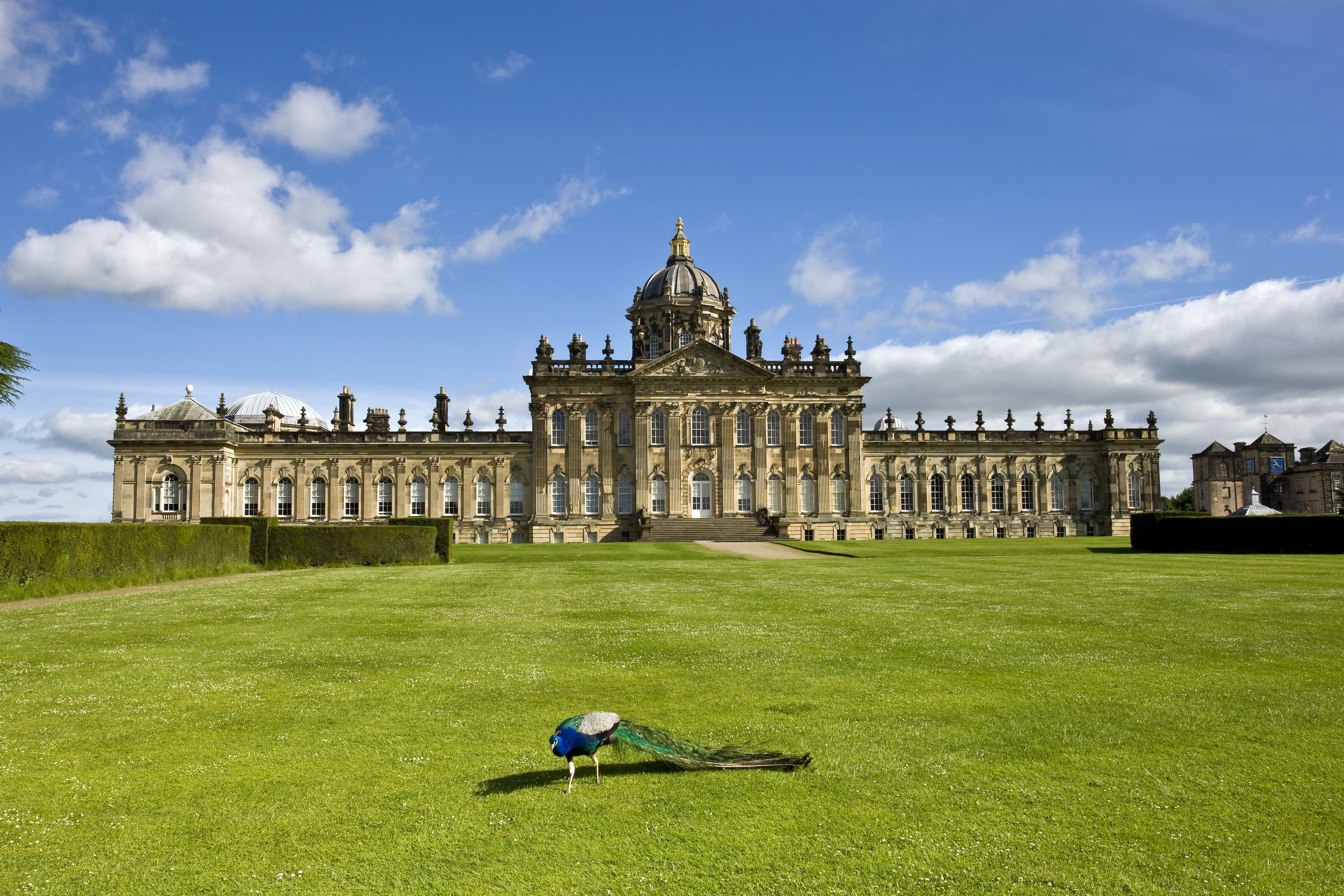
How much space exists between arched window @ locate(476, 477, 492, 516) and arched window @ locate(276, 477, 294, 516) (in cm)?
1288

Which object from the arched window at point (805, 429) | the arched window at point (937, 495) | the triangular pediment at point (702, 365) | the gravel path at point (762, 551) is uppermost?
the triangular pediment at point (702, 365)

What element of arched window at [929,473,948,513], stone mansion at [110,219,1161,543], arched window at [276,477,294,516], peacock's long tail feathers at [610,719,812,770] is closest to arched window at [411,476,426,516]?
stone mansion at [110,219,1161,543]

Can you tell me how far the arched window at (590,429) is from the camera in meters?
60.3

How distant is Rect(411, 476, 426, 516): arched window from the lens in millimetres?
63375

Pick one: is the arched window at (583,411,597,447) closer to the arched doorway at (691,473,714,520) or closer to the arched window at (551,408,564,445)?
the arched window at (551,408,564,445)

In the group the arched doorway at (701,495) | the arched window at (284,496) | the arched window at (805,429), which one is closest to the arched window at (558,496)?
the arched doorway at (701,495)

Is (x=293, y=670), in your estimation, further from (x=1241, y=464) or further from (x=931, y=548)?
(x=1241, y=464)

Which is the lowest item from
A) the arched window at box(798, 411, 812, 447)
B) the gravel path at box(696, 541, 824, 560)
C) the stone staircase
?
the gravel path at box(696, 541, 824, 560)

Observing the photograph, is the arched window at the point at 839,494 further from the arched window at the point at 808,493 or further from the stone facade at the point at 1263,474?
the stone facade at the point at 1263,474

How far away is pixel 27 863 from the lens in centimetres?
592

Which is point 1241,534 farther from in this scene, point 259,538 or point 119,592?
point 119,592

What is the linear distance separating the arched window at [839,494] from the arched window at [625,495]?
Answer: 1351cm

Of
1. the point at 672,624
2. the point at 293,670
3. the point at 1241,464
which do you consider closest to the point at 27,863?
the point at 293,670

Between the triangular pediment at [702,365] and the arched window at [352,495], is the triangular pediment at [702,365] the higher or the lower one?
the higher one
